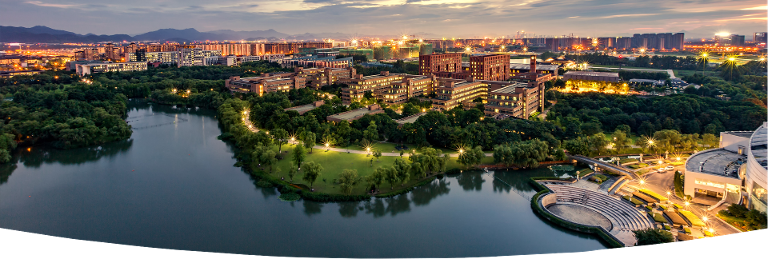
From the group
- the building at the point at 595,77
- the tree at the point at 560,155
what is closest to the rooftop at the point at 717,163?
the tree at the point at 560,155

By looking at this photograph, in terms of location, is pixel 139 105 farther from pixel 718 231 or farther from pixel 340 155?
pixel 718 231

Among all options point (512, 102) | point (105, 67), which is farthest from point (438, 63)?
point (105, 67)

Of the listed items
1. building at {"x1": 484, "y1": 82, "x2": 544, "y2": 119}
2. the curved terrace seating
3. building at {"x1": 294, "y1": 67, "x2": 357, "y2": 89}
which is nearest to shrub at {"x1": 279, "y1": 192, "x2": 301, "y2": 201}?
the curved terrace seating

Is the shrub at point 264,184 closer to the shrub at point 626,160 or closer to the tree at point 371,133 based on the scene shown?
the tree at point 371,133

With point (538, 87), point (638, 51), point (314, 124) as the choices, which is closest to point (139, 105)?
point (314, 124)

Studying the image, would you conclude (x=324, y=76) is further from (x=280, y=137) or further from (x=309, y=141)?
(x=309, y=141)

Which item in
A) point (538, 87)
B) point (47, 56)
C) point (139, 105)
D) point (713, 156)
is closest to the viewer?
point (713, 156)
